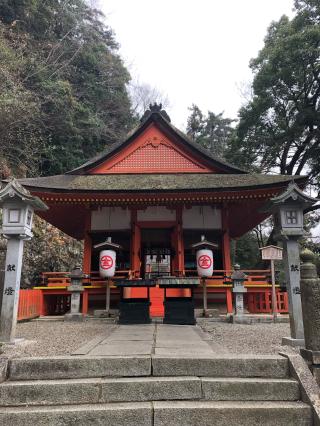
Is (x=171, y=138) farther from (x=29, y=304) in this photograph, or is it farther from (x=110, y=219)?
(x=29, y=304)

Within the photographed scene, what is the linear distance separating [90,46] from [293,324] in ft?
93.7

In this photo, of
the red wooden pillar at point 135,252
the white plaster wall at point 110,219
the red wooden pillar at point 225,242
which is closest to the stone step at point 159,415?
the red wooden pillar at point 135,252

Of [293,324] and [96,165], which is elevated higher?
[96,165]

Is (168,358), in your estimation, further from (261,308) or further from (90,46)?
(90,46)

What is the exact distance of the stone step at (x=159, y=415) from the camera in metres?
3.48

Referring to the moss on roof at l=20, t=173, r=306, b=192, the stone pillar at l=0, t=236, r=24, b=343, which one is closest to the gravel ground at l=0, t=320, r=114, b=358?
the stone pillar at l=0, t=236, r=24, b=343

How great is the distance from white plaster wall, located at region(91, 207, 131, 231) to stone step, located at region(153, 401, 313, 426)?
972 cm

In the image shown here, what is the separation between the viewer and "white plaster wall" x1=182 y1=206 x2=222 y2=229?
13047 millimetres

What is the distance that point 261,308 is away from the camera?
12.3 meters

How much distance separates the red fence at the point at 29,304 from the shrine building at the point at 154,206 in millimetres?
492

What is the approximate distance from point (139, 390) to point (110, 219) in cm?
968

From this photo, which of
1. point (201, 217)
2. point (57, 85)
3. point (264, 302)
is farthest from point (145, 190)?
point (57, 85)

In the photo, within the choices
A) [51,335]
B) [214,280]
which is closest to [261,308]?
[214,280]

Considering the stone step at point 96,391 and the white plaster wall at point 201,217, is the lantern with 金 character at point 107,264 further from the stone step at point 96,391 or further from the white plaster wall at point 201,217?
the stone step at point 96,391
